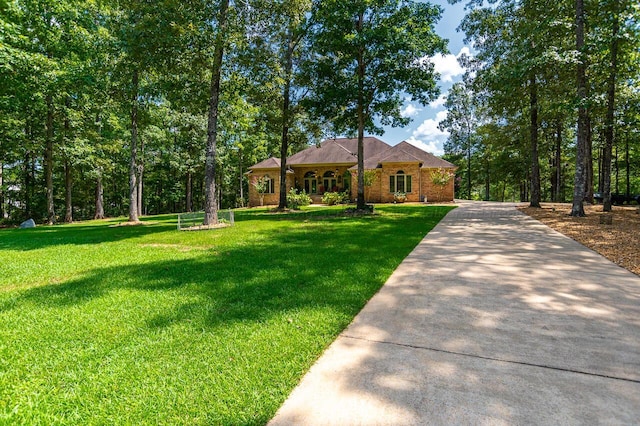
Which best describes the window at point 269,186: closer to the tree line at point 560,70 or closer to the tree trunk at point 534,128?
the tree line at point 560,70

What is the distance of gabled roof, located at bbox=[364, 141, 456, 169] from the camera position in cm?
2491

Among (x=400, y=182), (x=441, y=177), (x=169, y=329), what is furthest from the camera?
Result: (x=400, y=182)

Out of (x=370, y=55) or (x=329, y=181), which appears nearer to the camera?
(x=370, y=55)

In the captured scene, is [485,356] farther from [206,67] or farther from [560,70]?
[560,70]

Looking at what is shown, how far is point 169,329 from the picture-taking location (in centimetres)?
292

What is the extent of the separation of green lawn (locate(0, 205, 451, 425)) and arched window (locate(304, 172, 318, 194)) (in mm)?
23013

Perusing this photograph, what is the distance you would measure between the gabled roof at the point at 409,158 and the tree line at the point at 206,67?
26.8ft

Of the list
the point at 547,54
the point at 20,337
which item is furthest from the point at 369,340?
the point at 547,54

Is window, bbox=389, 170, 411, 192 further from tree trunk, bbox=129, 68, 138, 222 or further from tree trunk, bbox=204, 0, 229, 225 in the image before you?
tree trunk, bbox=129, 68, 138, 222

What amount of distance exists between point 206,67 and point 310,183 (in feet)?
60.7

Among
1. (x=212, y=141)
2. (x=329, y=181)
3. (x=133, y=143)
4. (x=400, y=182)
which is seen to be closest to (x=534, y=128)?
(x=400, y=182)

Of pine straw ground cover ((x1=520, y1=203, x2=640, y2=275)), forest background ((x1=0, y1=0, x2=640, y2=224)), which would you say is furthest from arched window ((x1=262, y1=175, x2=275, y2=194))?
pine straw ground cover ((x1=520, y1=203, x2=640, y2=275))

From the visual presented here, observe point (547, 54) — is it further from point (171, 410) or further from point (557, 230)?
point (171, 410)

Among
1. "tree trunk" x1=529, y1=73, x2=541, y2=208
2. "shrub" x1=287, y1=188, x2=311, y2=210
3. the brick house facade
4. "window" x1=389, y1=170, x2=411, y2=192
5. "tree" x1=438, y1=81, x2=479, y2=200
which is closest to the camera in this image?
"tree trunk" x1=529, y1=73, x2=541, y2=208
